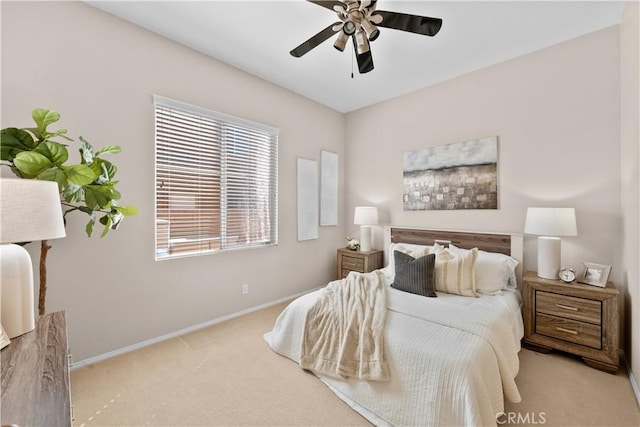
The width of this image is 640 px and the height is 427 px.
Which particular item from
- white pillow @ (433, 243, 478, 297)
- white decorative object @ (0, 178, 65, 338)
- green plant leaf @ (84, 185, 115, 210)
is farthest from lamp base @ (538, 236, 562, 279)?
green plant leaf @ (84, 185, 115, 210)

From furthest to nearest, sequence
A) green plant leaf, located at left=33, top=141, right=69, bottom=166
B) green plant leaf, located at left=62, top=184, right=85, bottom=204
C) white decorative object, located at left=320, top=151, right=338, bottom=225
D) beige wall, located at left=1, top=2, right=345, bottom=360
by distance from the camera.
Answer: white decorative object, located at left=320, top=151, right=338, bottom=225 → beige wall, located at left=1, top=2, right=345, bottom=360 → green plant leaf, located at left=62, top=184, right=85, bottom=204 → green plant leaf, located at left=33, top=141, right=69, bottom=166

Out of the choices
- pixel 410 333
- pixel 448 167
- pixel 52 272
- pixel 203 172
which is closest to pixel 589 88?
pixel 448 167

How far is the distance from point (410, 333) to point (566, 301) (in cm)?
162

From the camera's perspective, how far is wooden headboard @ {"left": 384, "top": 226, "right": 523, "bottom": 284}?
9.51ft

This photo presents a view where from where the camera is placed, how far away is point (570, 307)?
234 centimetres

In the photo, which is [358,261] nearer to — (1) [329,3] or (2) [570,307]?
(2) [570,307]

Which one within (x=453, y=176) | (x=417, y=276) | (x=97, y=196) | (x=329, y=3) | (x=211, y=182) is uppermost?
(x=329, y=3)

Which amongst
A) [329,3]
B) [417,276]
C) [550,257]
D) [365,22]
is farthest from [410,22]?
[550,257]

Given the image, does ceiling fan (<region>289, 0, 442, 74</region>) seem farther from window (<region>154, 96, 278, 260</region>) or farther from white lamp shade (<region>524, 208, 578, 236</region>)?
white lamp shade (<region>524, 208, 578, 236</region>)

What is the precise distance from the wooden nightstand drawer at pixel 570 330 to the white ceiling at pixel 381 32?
2.63 meters

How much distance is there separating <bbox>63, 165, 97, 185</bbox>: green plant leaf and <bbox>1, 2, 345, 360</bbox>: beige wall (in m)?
0.79

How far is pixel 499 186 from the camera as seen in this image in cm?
311

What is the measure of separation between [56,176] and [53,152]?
188mm

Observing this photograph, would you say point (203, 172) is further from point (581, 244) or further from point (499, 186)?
point (581, 244)
